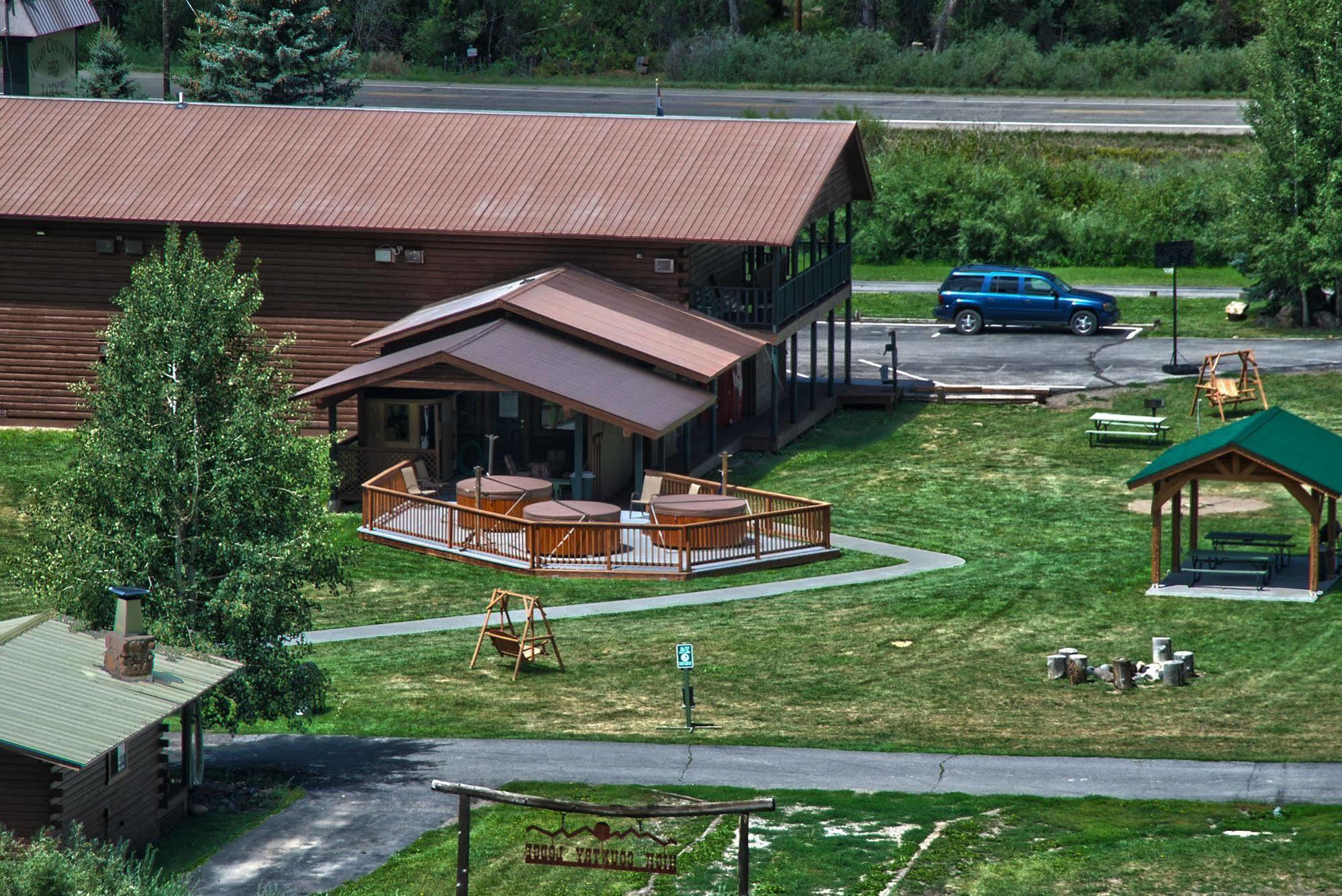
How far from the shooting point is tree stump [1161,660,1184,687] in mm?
28516

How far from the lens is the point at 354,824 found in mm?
23219

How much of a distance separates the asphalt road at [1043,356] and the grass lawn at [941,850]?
28297mm

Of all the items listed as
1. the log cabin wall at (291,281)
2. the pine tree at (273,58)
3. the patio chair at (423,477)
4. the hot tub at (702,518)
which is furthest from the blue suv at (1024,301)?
the patio chair at (423,477)

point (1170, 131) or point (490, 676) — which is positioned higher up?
point (1170, 131)

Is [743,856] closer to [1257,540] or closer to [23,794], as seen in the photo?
[23,794]

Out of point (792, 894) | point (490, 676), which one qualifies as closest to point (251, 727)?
point (490, 676)

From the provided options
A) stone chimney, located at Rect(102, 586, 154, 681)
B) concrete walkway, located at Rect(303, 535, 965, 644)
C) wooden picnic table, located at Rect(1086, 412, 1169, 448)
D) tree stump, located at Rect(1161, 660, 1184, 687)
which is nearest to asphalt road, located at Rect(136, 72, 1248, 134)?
wooden picnic table, located at Rect(1086, 412, 1169, 448)

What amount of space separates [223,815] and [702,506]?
14482 mm

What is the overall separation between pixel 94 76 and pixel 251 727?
4183 centimetres

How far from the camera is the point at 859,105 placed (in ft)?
268

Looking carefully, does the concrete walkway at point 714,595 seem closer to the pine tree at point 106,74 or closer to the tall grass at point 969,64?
the pine tree at point 106,74

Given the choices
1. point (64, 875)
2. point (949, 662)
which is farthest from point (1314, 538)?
point (64, 875)

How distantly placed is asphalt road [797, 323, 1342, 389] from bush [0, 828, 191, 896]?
3557 cm

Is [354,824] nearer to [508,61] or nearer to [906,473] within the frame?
[906,473]
